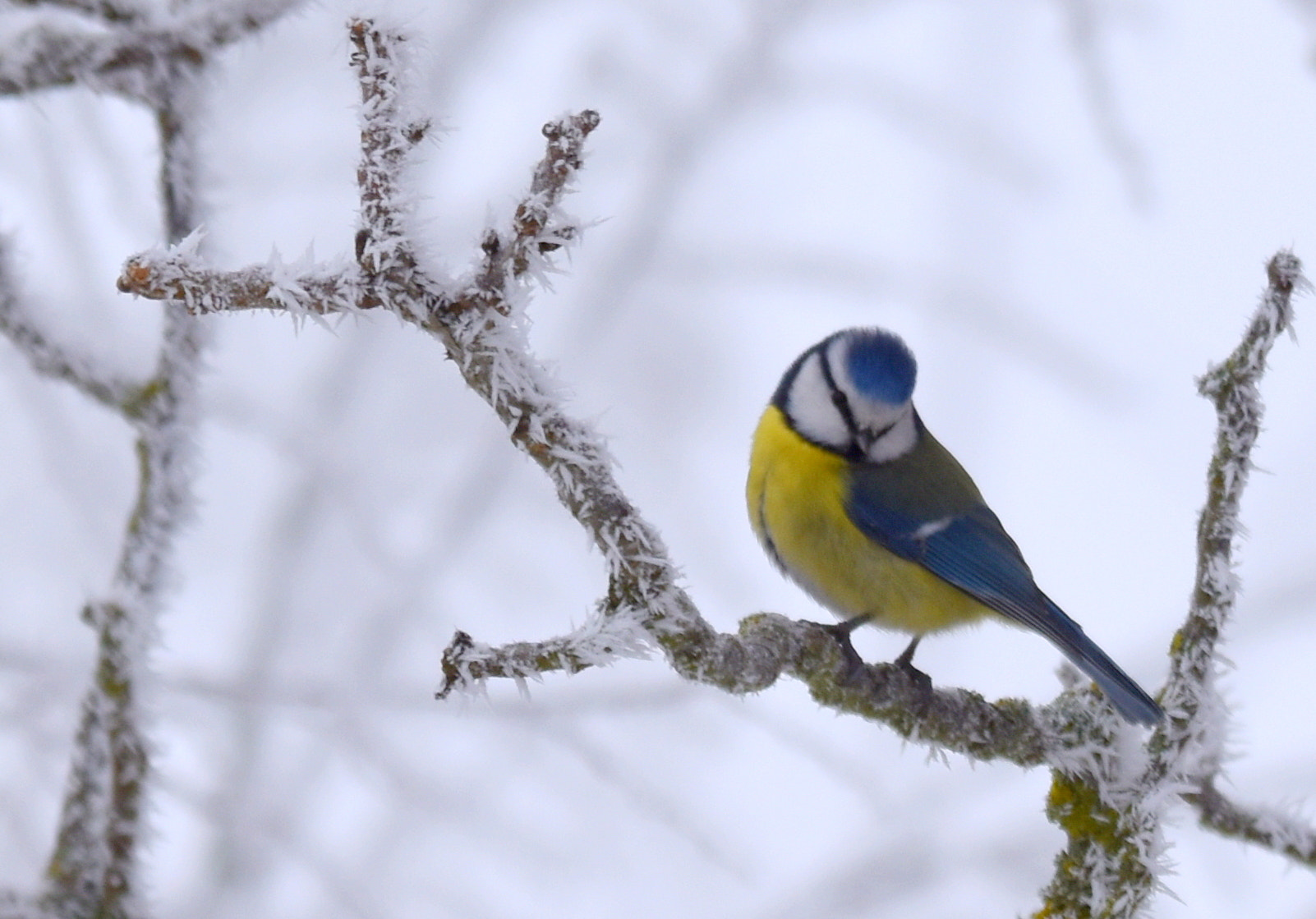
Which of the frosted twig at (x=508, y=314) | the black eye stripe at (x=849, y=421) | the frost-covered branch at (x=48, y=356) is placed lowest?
the frosted twig at (x=508, y=314)

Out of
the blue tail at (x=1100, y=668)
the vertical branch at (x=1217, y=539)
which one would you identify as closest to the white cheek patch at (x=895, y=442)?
the blue tail at (x=1100, y=668)

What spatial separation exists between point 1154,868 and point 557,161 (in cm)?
97

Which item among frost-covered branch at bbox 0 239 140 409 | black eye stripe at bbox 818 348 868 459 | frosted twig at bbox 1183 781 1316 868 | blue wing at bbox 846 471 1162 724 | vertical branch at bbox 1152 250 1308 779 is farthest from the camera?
black eye stripe at bbox 818 348 868 459

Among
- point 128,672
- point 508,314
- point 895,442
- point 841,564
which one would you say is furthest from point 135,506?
point 895,442

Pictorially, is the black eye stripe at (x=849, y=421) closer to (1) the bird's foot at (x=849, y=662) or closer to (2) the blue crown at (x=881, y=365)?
(2) the blue crown at (x=881, y=365)

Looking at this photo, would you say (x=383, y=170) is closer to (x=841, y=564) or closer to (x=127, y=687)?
(x=127, y=687)

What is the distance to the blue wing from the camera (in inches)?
83.0

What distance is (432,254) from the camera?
1033mm

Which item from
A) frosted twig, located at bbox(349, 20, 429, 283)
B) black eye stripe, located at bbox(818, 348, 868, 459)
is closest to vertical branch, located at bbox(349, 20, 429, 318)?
frosted twig, located at bbox(349, 20, 429, 283)

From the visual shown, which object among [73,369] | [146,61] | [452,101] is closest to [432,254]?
[146,61]

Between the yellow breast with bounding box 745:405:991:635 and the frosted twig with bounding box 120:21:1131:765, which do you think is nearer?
the frosted twig with bounding box 120:21:1131:765

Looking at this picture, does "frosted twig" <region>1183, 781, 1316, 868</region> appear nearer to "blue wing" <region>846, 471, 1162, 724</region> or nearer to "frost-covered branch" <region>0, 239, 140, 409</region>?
"blue wing" <region>846, 471, 1162, 724</region>

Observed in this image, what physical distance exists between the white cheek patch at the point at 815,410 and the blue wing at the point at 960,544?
82 mm

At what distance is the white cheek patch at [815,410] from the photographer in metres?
2.32
